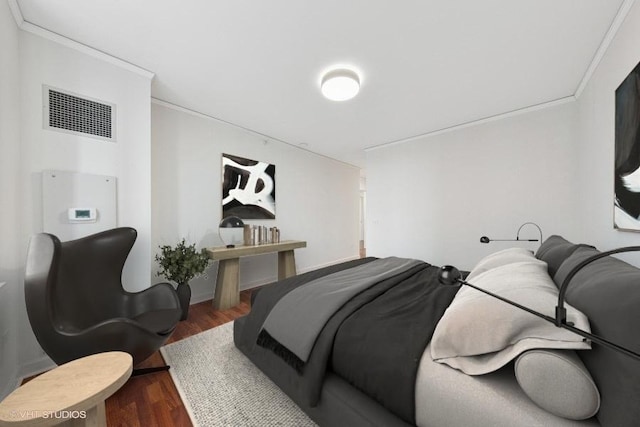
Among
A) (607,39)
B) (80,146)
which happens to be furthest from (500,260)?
(80,146)

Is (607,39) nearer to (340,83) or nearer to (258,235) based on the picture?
(340,83)

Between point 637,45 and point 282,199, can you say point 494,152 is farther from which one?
point 282,199

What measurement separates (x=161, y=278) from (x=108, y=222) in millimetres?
1106

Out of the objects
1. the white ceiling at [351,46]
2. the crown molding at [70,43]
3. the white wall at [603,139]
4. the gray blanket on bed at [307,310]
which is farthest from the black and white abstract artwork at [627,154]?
the crown molding at [70,43]

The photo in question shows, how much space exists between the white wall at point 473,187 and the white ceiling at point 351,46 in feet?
1.37

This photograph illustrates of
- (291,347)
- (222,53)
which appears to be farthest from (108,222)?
(291,347)

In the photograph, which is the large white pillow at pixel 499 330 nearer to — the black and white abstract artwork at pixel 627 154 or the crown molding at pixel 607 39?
the black and white abstract artwork at pixel 627 154

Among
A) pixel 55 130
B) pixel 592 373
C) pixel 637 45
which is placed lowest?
pixel 592 373

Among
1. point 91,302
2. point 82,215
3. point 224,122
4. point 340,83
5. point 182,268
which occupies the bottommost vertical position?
point 91,302

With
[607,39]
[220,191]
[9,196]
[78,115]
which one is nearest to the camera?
[9,196]

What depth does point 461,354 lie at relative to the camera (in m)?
0.88

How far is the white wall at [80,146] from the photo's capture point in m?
1.64

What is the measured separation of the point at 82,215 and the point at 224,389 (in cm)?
173

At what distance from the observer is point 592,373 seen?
69cm
